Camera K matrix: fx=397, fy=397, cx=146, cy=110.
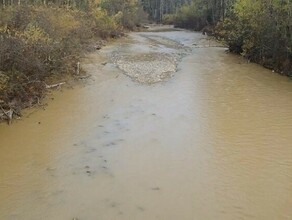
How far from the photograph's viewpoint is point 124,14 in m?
50.6

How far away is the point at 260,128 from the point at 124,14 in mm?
40381

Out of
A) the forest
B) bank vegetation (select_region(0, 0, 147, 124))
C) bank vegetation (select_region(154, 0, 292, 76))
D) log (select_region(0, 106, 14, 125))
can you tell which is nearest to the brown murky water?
log (select_region(0, 106, 14, 125))

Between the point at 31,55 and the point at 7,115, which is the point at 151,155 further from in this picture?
the point at 31,55

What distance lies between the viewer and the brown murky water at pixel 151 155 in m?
8.15

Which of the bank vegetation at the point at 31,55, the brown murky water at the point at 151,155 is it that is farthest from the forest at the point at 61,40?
the brown murky water at the point at 151,155

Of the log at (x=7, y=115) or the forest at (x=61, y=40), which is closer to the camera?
the log at (x=7, y=115)

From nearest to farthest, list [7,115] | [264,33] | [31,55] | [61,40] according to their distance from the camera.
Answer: [7,115] → [31,55] → [61,40] → [264,33]

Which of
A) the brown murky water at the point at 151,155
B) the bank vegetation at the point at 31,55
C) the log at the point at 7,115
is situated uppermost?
the bank vegetation at the point at 31,55

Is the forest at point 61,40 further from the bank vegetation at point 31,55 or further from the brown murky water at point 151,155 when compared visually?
the brown murky water at point 151,155

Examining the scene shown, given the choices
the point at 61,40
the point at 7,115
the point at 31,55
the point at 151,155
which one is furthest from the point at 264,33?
the point at 7,115

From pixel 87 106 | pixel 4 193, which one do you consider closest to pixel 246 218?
pixel 4 193

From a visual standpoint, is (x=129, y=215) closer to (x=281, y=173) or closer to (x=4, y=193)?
(x=4, y=193)

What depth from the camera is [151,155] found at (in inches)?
420

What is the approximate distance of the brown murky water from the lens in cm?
815
